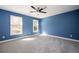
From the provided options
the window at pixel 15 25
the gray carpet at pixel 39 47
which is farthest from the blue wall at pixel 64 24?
the window at pixel 15 25

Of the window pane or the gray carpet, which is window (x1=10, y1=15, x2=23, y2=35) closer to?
the gray carpet

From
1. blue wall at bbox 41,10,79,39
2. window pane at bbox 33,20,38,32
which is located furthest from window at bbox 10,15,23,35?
blue wall at bbox 41,10,79,39

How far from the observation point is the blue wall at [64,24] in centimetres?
504

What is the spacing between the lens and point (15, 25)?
5926 mm

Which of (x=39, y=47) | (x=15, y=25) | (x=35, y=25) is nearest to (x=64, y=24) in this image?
(x=39, y=47)

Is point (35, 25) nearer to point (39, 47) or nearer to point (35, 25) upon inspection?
point (35, 25)

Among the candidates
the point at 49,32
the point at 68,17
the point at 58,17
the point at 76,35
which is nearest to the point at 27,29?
the point at 49,32

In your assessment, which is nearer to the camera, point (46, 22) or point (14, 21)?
point (14, 21)

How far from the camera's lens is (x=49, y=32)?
25.7ft

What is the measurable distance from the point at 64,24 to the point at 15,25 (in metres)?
3.87

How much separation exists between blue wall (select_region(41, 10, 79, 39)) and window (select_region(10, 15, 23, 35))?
2.98m

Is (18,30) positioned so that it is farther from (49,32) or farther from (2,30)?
(49,32)

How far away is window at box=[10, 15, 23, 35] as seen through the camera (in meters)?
5.52

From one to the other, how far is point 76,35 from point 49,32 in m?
3.18
